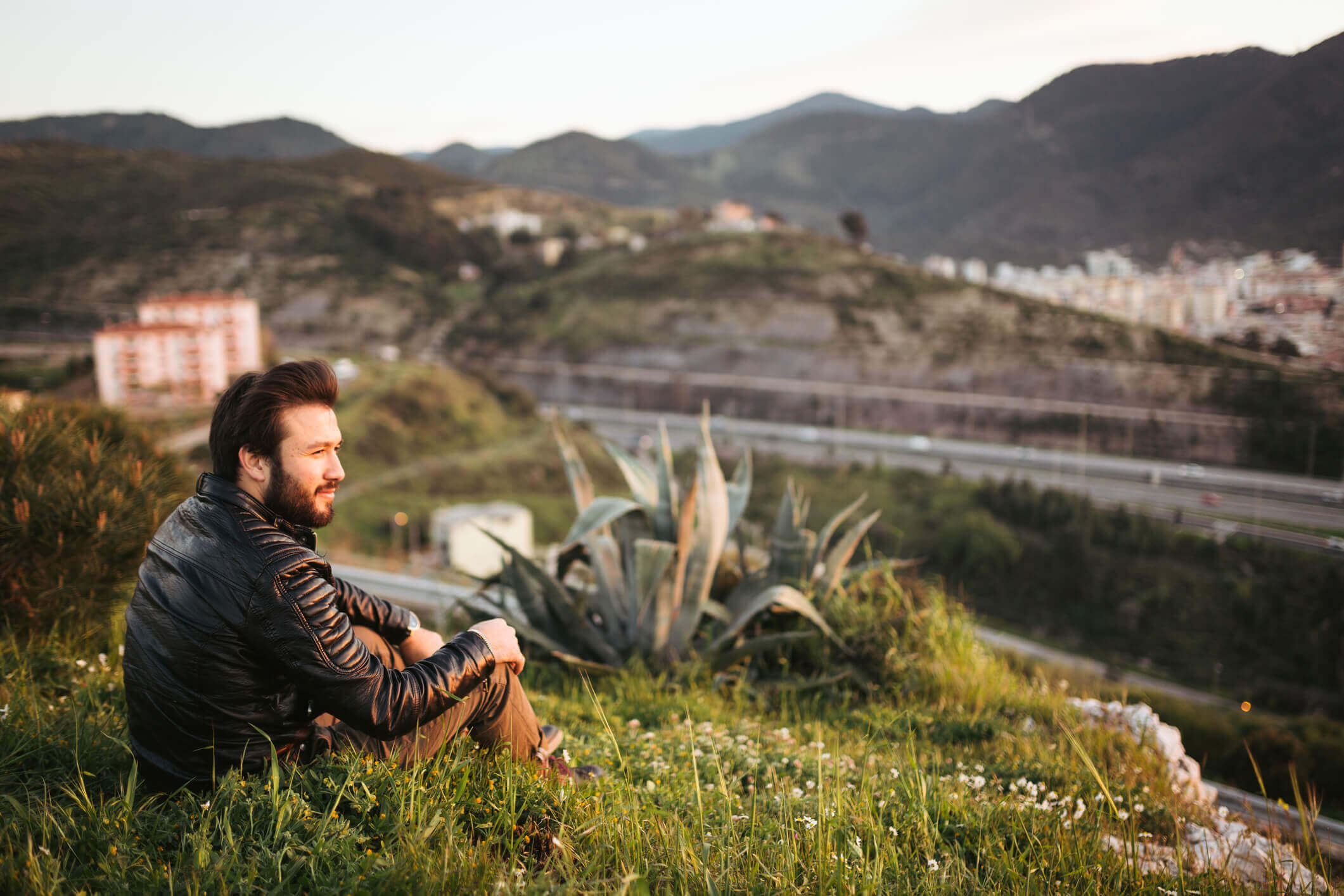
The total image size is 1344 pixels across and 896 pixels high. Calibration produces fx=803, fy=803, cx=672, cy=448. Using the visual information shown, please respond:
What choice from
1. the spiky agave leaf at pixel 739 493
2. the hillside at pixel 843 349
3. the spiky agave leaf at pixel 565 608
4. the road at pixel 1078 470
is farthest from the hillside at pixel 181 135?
the spiky agave leaf at pixel 739 493

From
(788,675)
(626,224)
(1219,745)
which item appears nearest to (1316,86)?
(1219,745)

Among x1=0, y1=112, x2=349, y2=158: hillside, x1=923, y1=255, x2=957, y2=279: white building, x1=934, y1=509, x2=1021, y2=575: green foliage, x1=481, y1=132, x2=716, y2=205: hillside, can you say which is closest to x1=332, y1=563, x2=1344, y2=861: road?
x1=934, y1=509, x2=1021, y2=575: green foliage

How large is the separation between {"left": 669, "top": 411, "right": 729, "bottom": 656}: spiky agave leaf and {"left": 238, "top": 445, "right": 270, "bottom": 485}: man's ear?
1726 mm

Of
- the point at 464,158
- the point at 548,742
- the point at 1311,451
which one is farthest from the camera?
the point at 464,158

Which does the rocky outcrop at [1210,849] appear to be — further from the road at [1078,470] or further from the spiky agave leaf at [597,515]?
the road at [1078,470]

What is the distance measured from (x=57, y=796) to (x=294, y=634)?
596 millimetres

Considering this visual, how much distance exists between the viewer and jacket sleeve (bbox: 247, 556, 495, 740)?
1.30 m

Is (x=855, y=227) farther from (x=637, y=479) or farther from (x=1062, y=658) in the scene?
(x=637, y=479)

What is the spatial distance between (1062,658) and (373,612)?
59.3 feet

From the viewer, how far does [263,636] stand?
4.28ft

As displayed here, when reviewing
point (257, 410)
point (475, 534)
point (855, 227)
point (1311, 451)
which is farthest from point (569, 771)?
point (855, 227)

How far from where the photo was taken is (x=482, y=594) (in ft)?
11.0

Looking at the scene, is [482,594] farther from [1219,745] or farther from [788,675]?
[1219,745]

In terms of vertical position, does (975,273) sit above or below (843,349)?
above
